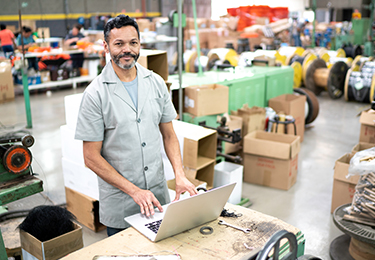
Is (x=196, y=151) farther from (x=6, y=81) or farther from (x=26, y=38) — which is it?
(x=26, y=38)

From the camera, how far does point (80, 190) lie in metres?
3.16

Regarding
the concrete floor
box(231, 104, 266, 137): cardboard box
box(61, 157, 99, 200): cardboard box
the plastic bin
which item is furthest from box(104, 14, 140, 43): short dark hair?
box(231, 104, 266, 137): cardboard box

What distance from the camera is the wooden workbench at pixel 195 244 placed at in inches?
53.9

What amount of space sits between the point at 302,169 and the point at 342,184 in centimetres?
121

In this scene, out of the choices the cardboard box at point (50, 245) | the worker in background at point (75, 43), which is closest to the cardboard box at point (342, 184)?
the cardboard box at point (50, 245)

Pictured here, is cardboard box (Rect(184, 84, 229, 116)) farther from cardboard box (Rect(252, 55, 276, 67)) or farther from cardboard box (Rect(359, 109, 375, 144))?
cardboard box (Rect(252, 55, 276, 67))

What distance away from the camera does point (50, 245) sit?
2068mm

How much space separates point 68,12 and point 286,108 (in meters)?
10.5

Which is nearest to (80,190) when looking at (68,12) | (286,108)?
(286,108)

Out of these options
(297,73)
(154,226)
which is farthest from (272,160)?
(297,73)

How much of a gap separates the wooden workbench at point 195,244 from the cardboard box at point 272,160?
2.19 metres

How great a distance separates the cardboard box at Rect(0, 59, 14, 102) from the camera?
7.11 meters

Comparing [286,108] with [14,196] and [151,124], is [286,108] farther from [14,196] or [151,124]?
[14,196]

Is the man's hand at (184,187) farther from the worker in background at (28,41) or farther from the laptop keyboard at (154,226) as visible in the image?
the worker in background at (28,41)
